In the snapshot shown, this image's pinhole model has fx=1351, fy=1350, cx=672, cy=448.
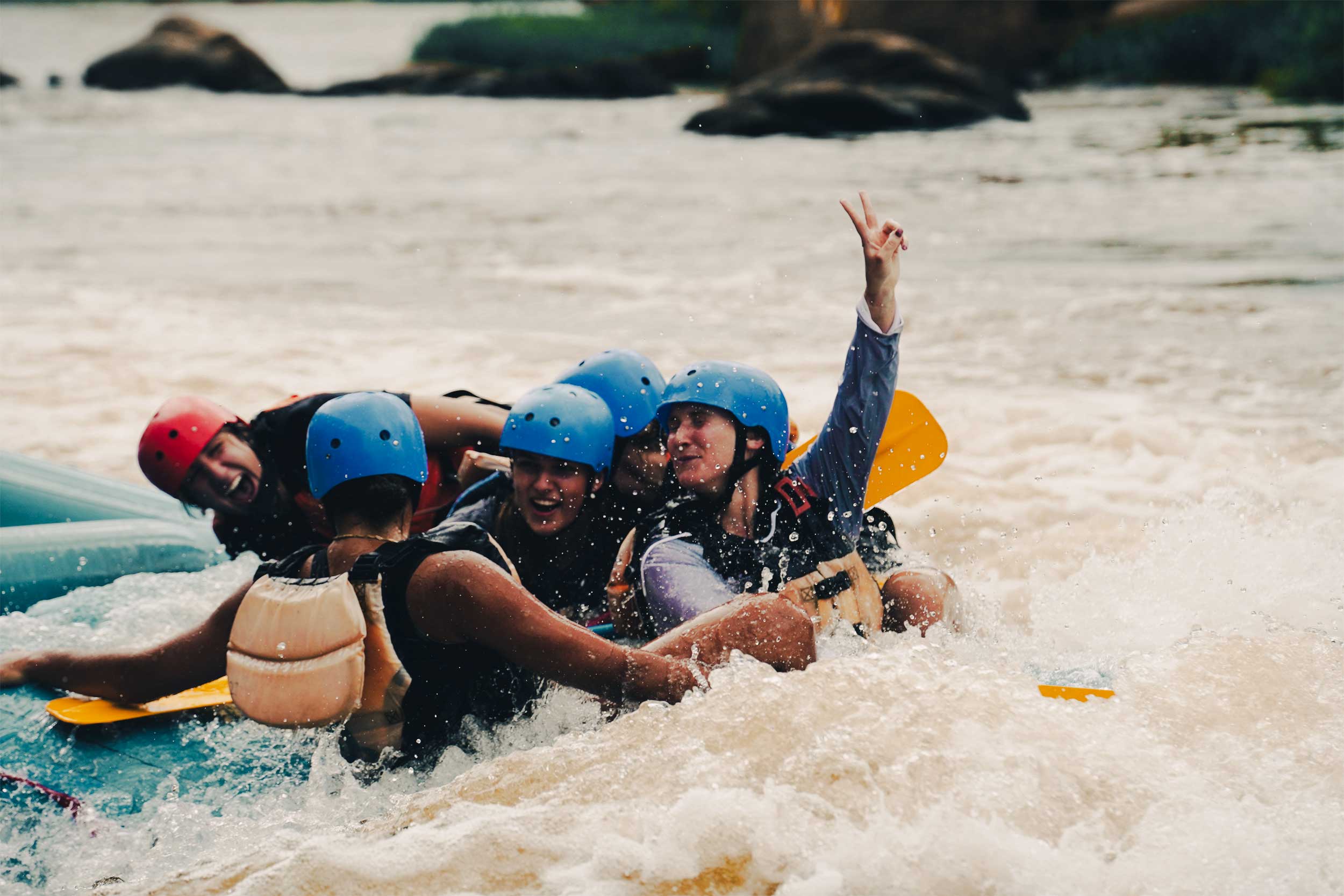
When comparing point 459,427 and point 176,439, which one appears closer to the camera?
point 176,439

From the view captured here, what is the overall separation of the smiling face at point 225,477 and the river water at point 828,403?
0.52 metres

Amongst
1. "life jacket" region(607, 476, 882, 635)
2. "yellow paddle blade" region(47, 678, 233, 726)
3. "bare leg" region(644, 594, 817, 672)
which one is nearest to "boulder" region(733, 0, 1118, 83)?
"life jacket" region(607, 476, 882, 635)

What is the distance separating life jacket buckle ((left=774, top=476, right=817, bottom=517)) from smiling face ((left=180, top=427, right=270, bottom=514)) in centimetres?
160

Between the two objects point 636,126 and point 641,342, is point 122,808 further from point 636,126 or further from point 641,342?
point 636,126

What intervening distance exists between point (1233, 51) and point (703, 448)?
2799cm

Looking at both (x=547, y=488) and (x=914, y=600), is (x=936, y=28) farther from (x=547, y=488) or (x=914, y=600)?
(x=547, y=488)

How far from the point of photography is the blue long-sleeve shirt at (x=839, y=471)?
3146 mm

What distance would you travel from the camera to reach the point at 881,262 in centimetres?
329

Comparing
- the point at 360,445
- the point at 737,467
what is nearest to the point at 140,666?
the point at 360,445

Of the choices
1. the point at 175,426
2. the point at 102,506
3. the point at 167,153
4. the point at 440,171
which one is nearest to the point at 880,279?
the point at 175,426

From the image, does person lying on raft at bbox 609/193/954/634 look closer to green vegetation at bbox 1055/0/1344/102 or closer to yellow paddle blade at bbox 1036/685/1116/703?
yellow paddle blade at bbox 1036/685/1116/703

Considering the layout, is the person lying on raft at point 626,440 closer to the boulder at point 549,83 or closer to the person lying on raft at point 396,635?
the person lying on raft at point 396,635

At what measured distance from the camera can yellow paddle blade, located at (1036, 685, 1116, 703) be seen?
9.93 feet

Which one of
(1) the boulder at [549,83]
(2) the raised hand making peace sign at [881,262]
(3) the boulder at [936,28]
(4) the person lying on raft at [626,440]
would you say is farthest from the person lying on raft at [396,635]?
(1) the boulder at [549,83]
